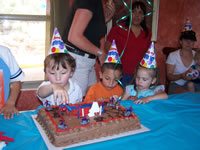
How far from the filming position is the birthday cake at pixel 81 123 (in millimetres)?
706

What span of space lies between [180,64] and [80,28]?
1363 millimetres

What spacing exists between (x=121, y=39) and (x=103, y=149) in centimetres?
143

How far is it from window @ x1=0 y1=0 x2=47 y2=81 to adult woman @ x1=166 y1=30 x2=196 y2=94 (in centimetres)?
149

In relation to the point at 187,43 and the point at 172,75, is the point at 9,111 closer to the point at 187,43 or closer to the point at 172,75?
the point at 172,75

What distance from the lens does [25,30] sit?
220 centimetres

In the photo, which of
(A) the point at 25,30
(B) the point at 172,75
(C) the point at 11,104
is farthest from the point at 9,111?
(B) the point at 172,75

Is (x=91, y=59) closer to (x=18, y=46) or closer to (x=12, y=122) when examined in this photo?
(x=12, y=122)

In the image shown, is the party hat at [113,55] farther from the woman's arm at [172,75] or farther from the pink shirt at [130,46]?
the woman's arm at [172,75]

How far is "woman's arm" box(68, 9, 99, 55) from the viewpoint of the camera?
1.28 meters

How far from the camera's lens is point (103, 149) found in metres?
0.67

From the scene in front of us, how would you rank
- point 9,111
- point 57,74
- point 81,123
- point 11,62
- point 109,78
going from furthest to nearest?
point 109,78 → point 11,62 → point 57,74 → point 9,111 → point 81,123

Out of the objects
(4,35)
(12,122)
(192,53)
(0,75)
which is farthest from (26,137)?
(192,53)

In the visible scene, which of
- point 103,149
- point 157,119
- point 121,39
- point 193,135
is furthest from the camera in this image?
point 121,39

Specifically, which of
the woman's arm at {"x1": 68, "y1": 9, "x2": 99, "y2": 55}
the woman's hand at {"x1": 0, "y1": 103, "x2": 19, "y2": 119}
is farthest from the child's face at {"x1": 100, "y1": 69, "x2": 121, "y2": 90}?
the woman's hand at {"x1": 0, "y1": 103, "x2": 19, "y2": 119}
